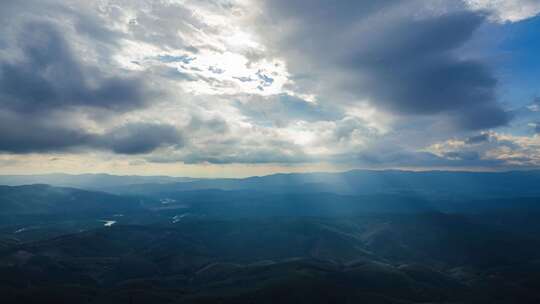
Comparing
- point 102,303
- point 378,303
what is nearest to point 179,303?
point 102,303

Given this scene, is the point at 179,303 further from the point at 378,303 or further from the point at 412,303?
the point at 412,303

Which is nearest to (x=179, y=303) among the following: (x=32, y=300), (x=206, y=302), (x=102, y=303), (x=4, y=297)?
(x=206, y=302)

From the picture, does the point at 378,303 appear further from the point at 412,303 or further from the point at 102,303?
the point at 102,303

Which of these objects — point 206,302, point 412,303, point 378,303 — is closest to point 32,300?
point 206,302

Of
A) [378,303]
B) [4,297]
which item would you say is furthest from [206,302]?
[4,297]

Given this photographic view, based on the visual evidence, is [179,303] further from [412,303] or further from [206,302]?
[412,303]

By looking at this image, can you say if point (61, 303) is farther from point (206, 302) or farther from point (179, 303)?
point (206, 302)
